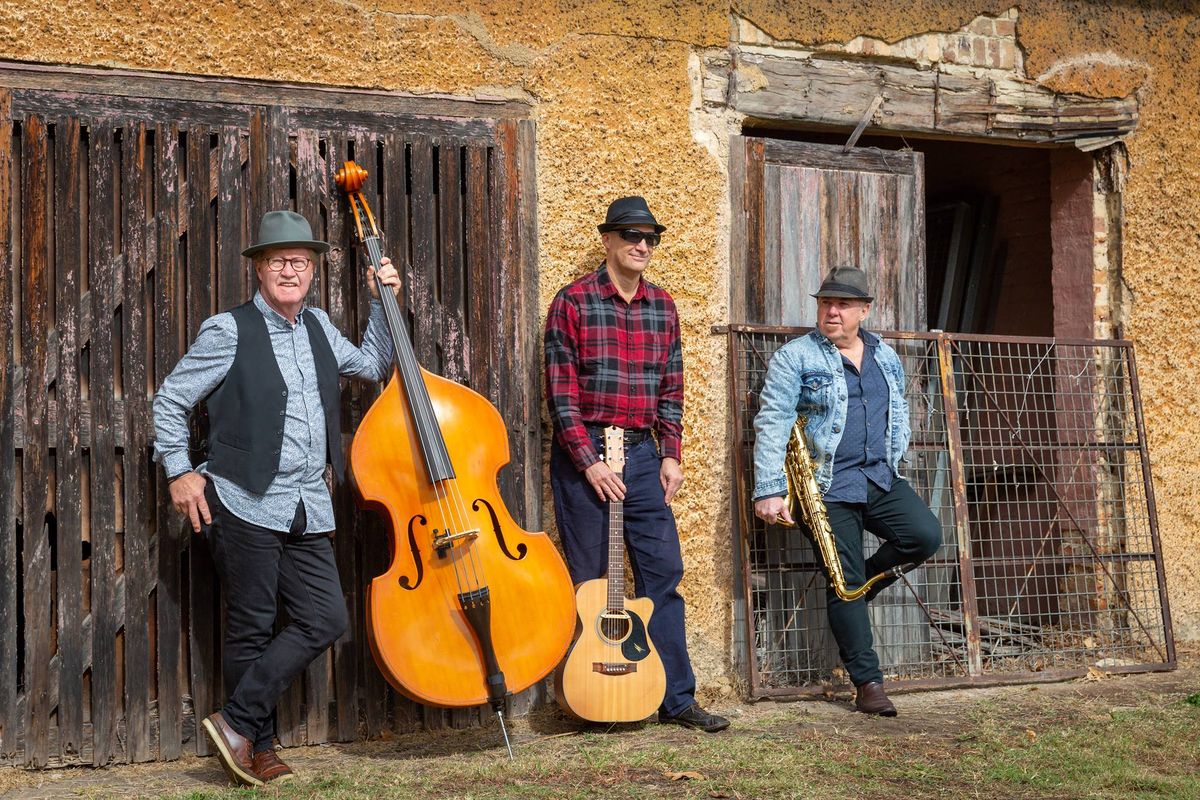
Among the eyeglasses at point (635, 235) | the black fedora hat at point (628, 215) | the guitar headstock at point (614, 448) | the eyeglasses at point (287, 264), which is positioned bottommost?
the guitar headstock at point (614, 448)

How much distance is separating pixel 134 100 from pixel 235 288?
81 cm

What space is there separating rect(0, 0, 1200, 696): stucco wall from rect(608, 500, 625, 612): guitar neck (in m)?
0.67

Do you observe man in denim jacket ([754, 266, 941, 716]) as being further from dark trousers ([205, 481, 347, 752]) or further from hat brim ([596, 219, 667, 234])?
dark trousers ([205, 481, 347, 752])

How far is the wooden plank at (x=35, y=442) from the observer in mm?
4785

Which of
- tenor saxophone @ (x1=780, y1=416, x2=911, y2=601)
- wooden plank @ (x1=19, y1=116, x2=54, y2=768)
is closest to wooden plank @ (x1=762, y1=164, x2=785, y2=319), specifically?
tenor saxophone @ (x1=780, y1=416, x2=911, y2=601)

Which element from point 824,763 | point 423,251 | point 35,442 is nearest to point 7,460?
point 35,442

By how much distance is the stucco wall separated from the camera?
5.17 m

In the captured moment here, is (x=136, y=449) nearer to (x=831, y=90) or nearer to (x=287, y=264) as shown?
(x=287, y=264)

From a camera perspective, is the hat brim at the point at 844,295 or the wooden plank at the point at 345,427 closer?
the wooden plank at the point at 345,427

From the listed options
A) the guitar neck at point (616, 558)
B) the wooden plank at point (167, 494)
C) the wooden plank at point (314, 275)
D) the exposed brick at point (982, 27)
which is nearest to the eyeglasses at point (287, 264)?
the wooden plank at point (314, 275)

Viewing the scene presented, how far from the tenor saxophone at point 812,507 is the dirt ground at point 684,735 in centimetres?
58

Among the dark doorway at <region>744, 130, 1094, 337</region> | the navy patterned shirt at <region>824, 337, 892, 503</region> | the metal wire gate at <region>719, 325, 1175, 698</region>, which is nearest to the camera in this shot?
the navy patterned shirt at <region>824, 337, 892, 503</region>

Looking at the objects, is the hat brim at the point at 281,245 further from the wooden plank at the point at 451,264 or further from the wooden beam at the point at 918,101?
the wooden beam at the point at 918,101

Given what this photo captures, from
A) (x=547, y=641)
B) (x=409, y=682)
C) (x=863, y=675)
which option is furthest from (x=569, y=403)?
(x=863, y=675)
